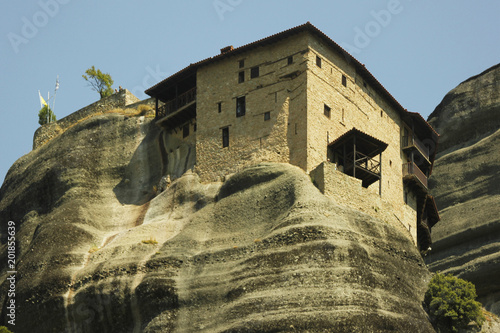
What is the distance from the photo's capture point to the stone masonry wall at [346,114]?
49531 mm

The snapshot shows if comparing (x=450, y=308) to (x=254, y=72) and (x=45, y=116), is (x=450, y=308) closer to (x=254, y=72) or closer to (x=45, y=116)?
(x=254, y=72)

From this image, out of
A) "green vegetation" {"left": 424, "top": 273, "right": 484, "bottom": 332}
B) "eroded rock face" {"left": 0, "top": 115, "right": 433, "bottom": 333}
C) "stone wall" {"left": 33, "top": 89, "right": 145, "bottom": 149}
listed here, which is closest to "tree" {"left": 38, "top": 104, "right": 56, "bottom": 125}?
"stone wall" {"left": 33, "top": 89, "right": 145, "bottom": 149}

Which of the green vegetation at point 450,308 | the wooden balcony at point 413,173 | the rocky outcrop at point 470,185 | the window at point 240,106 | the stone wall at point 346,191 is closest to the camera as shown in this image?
the green vegetation at point 450,308

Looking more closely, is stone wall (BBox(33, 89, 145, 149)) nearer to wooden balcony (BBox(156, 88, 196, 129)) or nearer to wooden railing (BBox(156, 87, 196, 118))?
wooden railing (BBox(156, 87, 196, 118))

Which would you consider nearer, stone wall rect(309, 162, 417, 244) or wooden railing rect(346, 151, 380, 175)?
stone wall rect(309, 162, 417, 244)

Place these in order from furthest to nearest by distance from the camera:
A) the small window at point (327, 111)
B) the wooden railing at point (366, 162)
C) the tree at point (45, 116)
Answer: the tree at point (45, 116), the small window at point (327, 111), the wooden railing at point (366, 162)

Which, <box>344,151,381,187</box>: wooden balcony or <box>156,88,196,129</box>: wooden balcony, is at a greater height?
<box>156,88,196,129</box>: wooden balcony

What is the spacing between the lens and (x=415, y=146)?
2251 inches

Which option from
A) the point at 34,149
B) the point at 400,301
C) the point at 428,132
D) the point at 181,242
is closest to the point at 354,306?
the point at 400,301

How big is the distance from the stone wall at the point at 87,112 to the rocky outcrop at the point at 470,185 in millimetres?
22863

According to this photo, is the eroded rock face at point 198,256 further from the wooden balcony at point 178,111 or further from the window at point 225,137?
the window at point 225,137

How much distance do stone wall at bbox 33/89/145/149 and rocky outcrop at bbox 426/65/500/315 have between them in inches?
900

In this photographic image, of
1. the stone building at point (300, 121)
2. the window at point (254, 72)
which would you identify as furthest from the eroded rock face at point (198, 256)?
the window at point (254, 72)

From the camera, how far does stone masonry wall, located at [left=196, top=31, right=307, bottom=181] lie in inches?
1949
